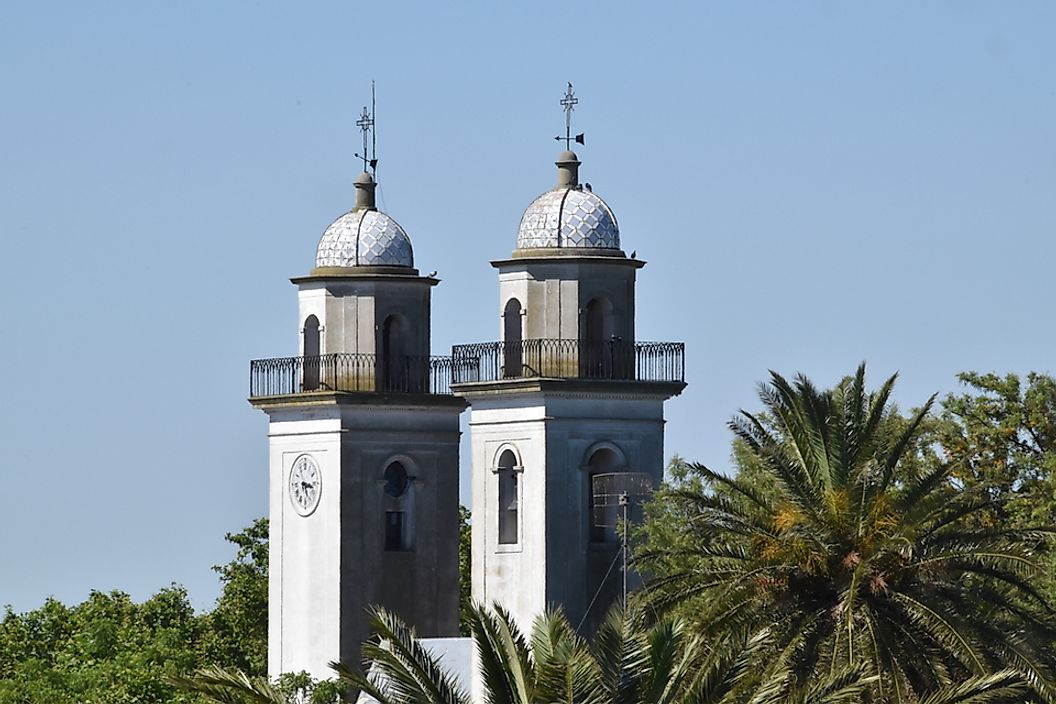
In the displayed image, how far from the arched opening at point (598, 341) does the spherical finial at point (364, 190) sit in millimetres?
7861

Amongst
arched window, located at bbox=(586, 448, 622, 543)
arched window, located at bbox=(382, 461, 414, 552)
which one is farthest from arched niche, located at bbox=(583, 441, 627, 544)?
arched window, located at bbox=(382, 461, 414, 552)

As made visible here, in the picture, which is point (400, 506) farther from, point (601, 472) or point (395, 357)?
point (601, 472)

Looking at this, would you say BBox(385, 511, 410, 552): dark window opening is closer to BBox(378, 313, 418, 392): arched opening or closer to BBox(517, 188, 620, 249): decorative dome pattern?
BBox(378, 313, 418, 392): arched opening

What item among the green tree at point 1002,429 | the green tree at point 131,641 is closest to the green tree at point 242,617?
the green tree at point 131,641

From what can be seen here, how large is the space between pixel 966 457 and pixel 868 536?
620 inches

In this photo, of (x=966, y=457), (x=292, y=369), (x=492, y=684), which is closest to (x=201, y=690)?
(x=492, y=684)

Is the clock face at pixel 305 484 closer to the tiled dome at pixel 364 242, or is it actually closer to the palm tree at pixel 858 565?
the tiled dome at pixel 364 242

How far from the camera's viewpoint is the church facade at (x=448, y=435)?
74.9m

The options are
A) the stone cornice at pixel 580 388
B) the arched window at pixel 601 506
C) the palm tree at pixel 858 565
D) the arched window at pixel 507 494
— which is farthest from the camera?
the arched window at pixel 507 494

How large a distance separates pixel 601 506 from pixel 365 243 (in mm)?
9584

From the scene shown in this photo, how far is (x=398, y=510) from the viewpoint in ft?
263

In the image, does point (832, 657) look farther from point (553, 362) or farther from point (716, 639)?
point (553, 362)

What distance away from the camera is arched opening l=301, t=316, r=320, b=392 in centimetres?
8019

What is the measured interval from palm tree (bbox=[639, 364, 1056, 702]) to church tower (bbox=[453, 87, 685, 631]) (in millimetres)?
16303
